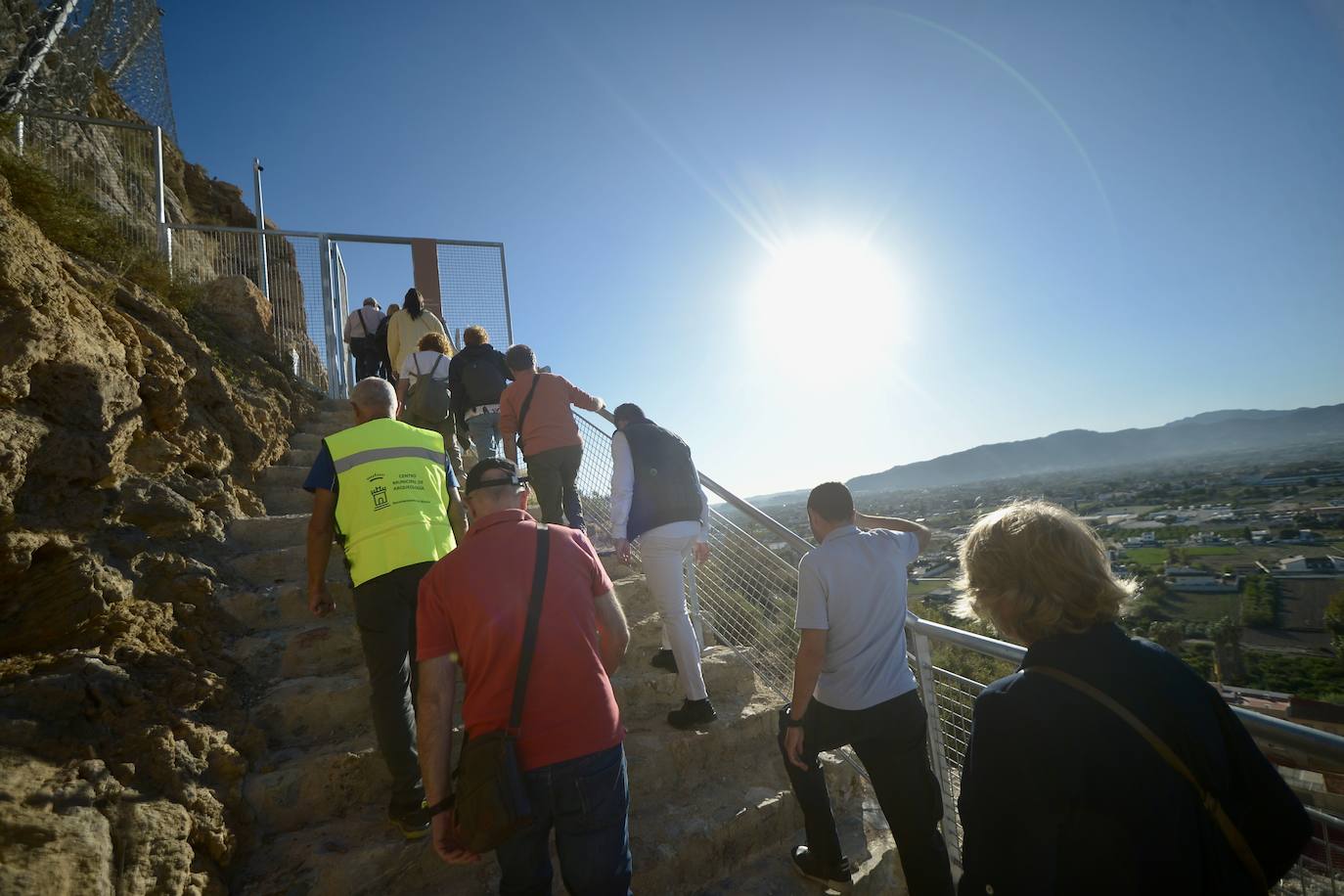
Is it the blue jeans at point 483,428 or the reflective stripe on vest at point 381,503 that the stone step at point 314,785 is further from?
the blue jeans at point 483,428

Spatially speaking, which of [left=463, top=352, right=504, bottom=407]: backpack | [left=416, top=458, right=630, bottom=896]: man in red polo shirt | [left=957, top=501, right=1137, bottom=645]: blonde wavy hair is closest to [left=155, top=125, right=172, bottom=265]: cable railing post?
[left=463, top=352, right=504, bottom=407]: backpack

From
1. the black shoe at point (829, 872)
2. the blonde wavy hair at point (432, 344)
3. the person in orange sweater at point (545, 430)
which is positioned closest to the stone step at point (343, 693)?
the black shoe at point (829, 872)

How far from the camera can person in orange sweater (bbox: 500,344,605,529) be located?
396 cm

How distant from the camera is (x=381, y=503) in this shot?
7.70ft

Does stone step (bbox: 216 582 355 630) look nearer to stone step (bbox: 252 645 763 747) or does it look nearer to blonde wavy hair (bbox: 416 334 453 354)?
stone step (bbox: 252 645 763 747)

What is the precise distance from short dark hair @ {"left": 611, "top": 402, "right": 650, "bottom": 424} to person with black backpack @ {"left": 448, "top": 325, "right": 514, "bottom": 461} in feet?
5.43

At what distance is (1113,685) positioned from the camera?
101 cm

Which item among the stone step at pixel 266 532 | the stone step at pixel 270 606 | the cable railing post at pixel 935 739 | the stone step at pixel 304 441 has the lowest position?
the cable railing post at pixel 935 739

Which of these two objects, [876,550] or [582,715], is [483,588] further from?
[876,550]

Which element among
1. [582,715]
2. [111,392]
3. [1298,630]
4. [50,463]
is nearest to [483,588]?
[582,715]

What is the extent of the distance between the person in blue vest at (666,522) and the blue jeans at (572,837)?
145cm

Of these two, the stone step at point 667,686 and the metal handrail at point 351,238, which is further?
the metal handrail at point 351,238

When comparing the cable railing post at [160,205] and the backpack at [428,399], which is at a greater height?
the cable railing post at [160,205]

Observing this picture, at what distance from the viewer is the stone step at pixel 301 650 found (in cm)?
286
